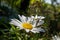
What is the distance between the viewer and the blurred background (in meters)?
1.24

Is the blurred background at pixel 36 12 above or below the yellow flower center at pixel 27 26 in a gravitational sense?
below

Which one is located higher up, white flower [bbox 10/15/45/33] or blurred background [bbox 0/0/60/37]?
white flower [bbox 10/15/45/33]

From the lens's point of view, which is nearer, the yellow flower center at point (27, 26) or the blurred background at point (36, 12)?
the yellow flower center at point (27, 26)

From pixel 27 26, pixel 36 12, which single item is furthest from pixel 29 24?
pixel 36 12

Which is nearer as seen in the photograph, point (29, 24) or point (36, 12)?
point (29, 24)

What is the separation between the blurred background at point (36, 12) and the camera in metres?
1.24

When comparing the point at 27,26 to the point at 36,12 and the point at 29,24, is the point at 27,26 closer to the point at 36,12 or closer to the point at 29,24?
the point at 29,24

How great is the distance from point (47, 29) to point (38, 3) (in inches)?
7.2

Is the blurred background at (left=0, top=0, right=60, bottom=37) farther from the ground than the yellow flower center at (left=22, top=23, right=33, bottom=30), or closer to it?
closer to it

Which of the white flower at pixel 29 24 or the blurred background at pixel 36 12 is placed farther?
the blurred background at pixel 36 12

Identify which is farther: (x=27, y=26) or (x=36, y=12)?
(x=36, y=12)

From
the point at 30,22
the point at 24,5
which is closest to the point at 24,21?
the point at 30,22

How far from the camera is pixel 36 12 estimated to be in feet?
4.13

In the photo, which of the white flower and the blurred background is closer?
the white flower
